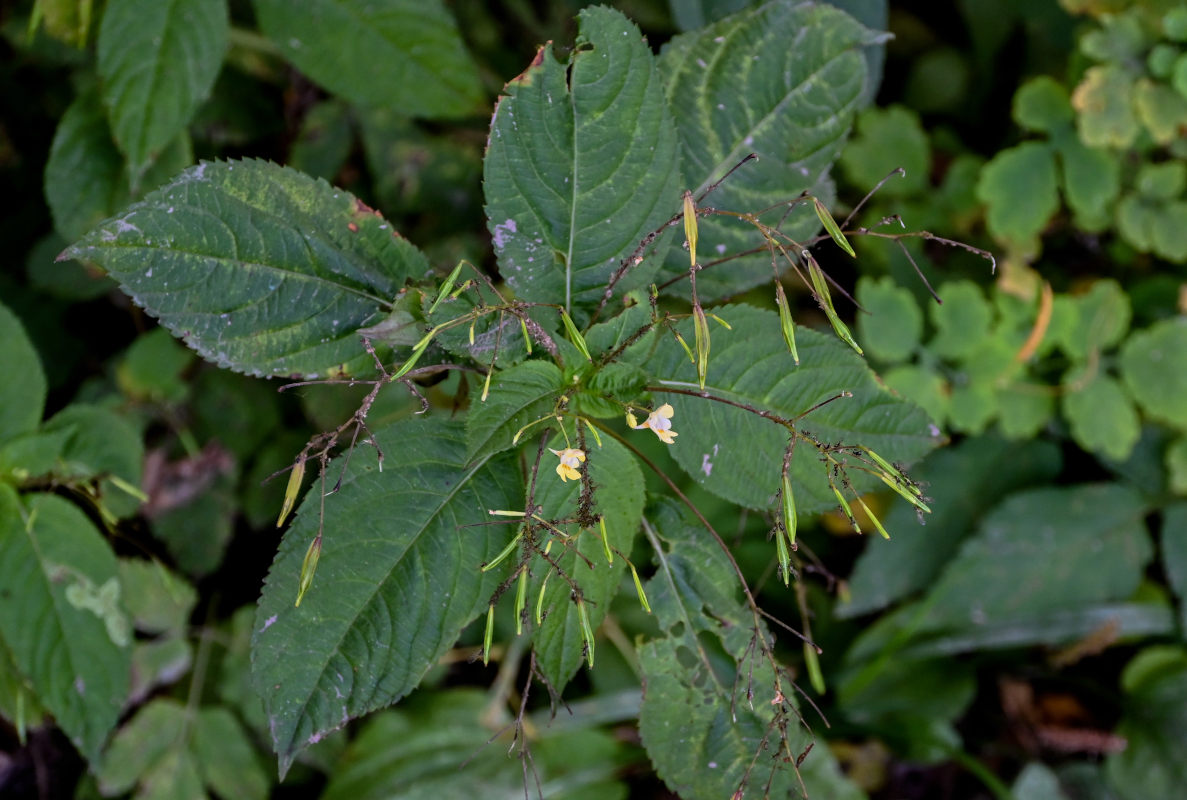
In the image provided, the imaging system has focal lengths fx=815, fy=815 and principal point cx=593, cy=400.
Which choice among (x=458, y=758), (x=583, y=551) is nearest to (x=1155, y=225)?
(x=583, y=551)

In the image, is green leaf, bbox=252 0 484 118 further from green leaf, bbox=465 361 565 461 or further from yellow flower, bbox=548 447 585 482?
yellow flower, bbox=548 447 585 482

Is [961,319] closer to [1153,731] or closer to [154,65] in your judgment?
[1153,731]

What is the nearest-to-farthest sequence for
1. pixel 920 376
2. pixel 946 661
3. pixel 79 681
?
pixel 79 681 < pixel 920 376 < pixel 946 661

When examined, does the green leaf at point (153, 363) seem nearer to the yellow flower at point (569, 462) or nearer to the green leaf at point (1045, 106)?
the yellow flower at point (569, 462)

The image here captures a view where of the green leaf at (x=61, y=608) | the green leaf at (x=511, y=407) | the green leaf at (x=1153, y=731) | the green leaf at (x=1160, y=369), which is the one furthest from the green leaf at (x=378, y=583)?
the green leaf at (x=1153, y=731)

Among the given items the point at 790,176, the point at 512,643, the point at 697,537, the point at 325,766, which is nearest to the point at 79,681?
the point at 325,766

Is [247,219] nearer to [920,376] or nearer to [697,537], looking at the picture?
[697,537]
